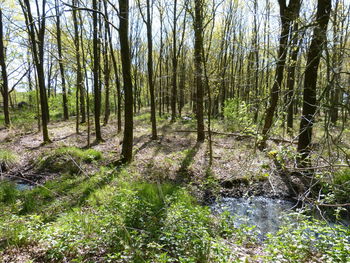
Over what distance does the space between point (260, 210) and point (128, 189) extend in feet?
12.3

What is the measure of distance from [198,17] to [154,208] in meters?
7.24

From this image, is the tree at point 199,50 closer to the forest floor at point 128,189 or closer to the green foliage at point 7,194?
the forest floor at point 128,189

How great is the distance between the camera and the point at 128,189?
520 cm

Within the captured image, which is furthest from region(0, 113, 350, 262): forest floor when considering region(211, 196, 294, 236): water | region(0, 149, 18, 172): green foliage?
region(211, 196, 294, 236): water

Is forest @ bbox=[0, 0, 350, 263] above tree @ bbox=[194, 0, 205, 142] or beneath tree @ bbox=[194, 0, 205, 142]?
beneath

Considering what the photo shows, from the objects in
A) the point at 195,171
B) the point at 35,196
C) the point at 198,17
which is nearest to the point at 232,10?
the point at 198,17

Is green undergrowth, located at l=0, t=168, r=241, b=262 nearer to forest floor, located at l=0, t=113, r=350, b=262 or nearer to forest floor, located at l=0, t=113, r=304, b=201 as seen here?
forest floor, located at l=0, t=113, r=350, b=262

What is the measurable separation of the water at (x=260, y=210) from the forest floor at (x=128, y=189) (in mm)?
329

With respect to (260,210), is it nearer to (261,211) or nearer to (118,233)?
(261,211)

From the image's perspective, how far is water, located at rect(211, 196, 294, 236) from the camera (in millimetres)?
5179

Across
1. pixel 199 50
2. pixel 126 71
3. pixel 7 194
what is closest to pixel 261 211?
pixel 126 71

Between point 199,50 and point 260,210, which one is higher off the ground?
point 199,50

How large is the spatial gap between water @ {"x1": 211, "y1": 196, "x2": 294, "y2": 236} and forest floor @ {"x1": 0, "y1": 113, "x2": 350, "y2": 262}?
1.08 feet

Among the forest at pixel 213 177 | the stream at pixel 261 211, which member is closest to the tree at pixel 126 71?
the forest at pixel 213 177
